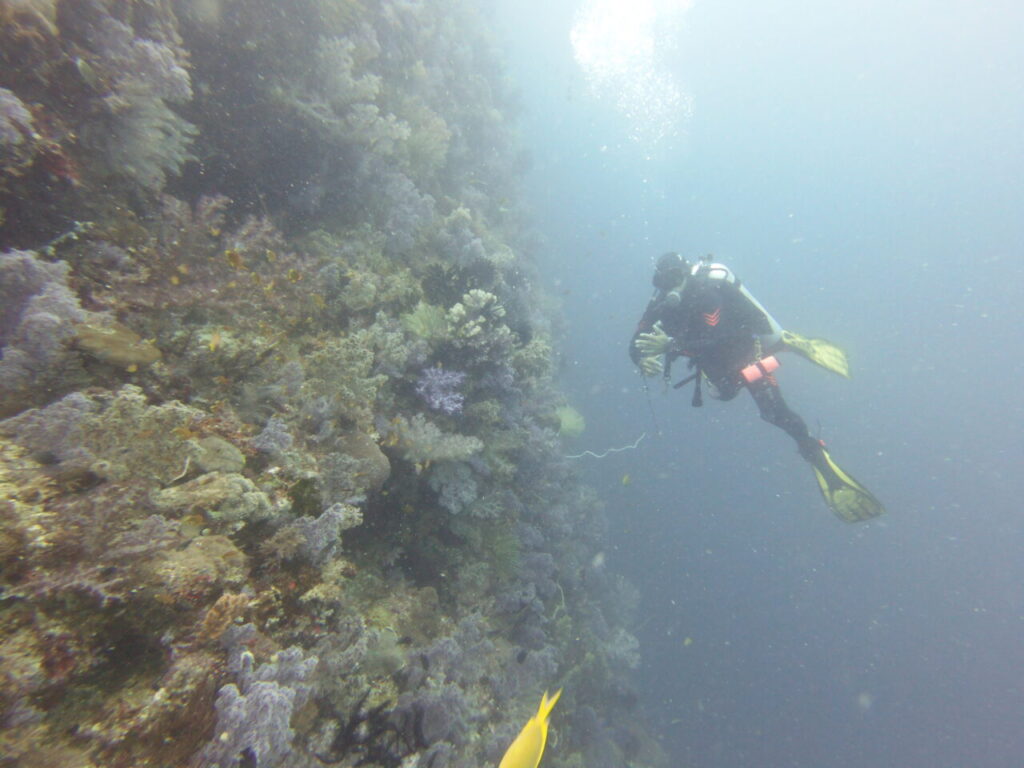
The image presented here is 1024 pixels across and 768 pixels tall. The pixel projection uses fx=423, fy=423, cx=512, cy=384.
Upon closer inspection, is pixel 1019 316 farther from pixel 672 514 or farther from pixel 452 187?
pixel 452 187

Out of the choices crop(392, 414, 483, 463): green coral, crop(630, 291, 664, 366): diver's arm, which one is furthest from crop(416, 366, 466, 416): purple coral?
crop(630, 291, 664, 366): diver's arm

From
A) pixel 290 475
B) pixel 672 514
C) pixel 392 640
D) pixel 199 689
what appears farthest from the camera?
pixel 672 514

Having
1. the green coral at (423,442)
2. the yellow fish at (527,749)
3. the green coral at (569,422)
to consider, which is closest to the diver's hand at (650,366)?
the green coral at (569,422)

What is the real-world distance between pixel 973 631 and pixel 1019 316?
6980cm

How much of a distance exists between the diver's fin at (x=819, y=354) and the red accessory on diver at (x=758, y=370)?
1.28m

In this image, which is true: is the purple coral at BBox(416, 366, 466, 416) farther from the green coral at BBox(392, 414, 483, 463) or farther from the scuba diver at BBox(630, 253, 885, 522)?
the scuba diver at BBox(630, 253, 885, 522)

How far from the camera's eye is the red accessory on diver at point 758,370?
25.6 feet

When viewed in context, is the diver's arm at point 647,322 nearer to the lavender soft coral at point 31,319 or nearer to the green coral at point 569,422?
the green coral at point 569,422

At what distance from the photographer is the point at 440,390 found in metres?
4.27

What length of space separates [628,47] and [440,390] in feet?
196

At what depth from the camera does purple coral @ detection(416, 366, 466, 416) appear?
4195mm

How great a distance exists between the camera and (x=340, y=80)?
5.10 metres

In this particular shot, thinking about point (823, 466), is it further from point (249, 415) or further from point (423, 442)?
point (249, 415)

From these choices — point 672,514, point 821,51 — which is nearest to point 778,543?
point 672,514
